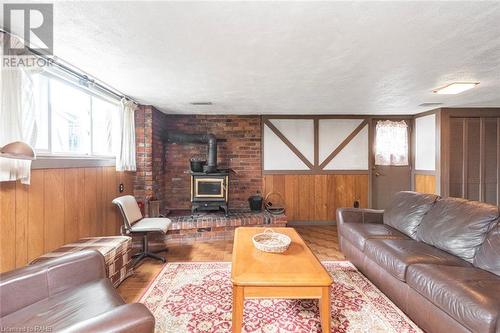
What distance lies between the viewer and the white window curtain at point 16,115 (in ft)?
5.33

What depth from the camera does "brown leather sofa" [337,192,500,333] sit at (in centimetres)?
138

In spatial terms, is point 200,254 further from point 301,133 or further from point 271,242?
point 301,133

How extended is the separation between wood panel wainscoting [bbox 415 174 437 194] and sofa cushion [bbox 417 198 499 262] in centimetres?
252

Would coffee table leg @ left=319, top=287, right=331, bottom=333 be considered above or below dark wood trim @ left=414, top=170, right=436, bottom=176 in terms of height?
Result: below

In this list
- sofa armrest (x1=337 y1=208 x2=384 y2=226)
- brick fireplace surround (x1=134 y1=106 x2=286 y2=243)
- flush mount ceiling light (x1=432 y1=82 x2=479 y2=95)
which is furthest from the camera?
brick fireplace surround (x1=134 y1=106 x2=286 y2=243)

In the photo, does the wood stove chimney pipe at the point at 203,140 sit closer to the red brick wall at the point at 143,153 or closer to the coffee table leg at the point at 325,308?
the red brick wall at the point at 143,153

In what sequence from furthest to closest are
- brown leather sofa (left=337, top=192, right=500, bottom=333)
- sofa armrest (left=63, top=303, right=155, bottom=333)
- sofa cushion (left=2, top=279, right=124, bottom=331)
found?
brown leather sofa (left=337, top=192, right=500, bottom=333)
sofa cushion (left=2, top=279, right=124, bottom=331)
sofa armrest (left=63, top=303, right=155, bottom=333)

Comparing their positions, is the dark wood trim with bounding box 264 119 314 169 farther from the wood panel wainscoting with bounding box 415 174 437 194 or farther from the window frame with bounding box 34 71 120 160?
the window frame with bounding box 34 71 120 160

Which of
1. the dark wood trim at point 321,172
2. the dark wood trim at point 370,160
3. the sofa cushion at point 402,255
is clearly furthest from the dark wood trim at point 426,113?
the sofa cushion at point 402,255

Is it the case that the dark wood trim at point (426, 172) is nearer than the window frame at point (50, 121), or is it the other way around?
the window frame at point (50, 121)

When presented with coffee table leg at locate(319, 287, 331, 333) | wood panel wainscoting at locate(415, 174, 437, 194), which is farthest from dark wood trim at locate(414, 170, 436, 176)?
coffee table leg at locate(319, 287, 331, 333)

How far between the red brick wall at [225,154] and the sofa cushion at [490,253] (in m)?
3.39

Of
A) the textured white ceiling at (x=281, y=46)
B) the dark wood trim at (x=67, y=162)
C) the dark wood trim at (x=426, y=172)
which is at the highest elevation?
the textured white ceiling at (x=281, y=46)

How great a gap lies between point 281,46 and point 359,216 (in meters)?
2.35
